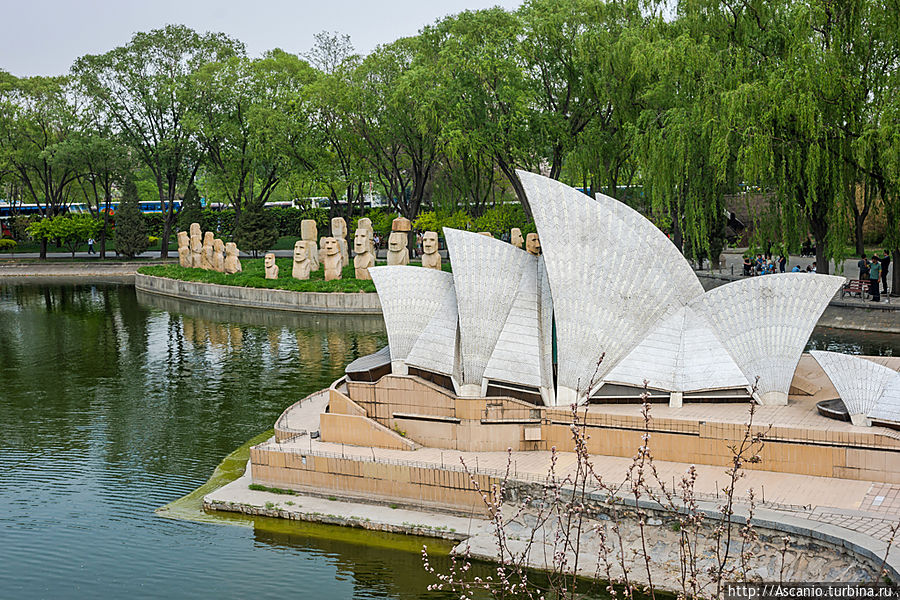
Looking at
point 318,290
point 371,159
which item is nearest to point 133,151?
point 371,159

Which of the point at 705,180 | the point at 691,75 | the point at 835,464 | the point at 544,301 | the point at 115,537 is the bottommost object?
the point at 115,537

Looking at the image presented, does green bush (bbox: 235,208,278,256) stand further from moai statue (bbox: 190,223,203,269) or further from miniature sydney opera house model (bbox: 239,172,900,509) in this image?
miniature sydney opera house model (bbox: 239,172,900,509)

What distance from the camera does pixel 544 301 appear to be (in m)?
16.7

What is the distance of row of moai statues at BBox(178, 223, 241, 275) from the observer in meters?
44.1

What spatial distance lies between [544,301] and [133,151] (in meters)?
47.2

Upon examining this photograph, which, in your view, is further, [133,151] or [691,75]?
[133,151]

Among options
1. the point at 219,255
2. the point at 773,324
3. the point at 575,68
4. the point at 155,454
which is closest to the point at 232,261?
the point at 219,255

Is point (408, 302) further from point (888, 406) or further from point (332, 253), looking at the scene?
point (332, 253)

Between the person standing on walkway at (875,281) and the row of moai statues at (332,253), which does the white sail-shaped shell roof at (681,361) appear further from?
the row of moai statues at (332,253)

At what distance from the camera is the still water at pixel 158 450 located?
12852mm

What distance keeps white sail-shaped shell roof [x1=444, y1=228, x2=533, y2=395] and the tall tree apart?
37.6 m

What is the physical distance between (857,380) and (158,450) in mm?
13363

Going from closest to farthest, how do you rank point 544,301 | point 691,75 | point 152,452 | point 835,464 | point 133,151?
point 835,464
point 544,301
point 152,452
point 691,75
point 133,151

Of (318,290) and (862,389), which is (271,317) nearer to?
(318,290)
